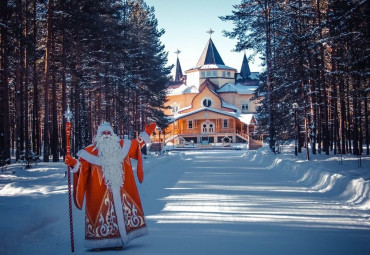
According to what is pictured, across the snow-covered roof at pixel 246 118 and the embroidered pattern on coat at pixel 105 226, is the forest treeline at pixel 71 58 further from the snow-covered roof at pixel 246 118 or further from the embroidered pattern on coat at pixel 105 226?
the snow-covered roof at pixel 246 118

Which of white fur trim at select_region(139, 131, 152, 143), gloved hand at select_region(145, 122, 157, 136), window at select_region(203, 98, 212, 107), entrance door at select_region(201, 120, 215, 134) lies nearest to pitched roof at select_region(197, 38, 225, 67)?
window at select_region(203, 98, 212, 107)

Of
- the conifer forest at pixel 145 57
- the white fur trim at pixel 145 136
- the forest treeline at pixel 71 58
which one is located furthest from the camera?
the forest treeline at pixel 71 58

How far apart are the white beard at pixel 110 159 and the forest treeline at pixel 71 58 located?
10.5 metres

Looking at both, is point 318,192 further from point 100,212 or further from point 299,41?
point 299,41

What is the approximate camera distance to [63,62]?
738 inches

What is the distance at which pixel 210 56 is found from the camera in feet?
209

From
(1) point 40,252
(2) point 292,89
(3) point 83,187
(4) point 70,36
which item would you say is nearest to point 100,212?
(3) point 83,187

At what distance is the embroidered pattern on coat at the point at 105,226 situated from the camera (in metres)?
5.04

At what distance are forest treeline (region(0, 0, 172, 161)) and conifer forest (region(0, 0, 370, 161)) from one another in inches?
2.5

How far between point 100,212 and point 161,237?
1.17 metres

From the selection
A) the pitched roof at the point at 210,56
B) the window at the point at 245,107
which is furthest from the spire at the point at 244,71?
the window at the point at 245,107

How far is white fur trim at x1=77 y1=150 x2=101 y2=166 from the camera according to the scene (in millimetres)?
5238

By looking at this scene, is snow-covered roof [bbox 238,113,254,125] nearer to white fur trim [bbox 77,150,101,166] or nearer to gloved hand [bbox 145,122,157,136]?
gloved hand [bbox 145,122,157,136]

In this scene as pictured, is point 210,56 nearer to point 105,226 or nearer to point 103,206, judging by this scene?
point 103,206
